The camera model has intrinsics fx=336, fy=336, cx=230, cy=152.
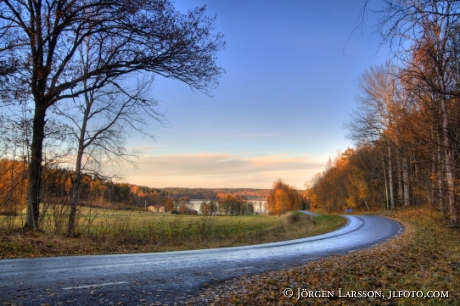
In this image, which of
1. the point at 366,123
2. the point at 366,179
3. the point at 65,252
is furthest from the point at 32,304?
the point at 366,179

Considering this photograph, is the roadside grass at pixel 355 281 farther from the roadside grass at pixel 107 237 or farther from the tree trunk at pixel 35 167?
the tree trunk at pixel 35 167

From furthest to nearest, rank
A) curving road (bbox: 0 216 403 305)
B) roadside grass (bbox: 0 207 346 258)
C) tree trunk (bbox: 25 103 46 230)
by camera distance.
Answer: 1. tree trunk (bbox: 25 103 46 230)
2. roadside grass (bbox: 0 207 346 258)
3. curving road (bbox: 0 216 403 305)

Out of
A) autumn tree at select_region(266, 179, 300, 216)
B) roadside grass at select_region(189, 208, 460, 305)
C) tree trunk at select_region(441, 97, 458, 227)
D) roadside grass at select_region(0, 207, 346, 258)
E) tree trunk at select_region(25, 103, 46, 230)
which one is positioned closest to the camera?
roadside grass at select_region(189, 208, 460, 305)

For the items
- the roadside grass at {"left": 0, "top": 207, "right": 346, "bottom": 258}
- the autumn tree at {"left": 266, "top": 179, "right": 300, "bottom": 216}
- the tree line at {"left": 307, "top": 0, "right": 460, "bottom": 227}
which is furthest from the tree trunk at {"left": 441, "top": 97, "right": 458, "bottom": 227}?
the autumn tree at {"left": 266, "top": 179, "right": 300, "bottom": 216}

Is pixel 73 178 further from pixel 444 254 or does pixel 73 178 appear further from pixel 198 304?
pixel 444 254

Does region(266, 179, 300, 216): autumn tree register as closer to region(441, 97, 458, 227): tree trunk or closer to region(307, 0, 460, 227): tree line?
region(307, 0, 460, 227): tree line

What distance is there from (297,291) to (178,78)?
9.98m

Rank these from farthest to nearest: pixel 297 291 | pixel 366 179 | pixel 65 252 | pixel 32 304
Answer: pixel 366 179
pixel 65 252
pixel 297 291
pixel 32 304

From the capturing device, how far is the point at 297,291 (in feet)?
20.4

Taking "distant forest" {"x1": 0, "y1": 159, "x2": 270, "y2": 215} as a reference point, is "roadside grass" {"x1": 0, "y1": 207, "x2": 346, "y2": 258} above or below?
below

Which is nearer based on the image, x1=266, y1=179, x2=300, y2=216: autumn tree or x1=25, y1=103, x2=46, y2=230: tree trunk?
x1=25, y1=103, x2=46, y2=230: tree trunk

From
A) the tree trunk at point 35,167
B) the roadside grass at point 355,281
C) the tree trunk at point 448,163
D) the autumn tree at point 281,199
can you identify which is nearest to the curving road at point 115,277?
the roadside grass at point 355,281

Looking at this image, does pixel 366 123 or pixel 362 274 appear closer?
pixel 362 274

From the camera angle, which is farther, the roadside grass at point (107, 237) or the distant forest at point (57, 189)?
the distant forest at point (57, 189)
